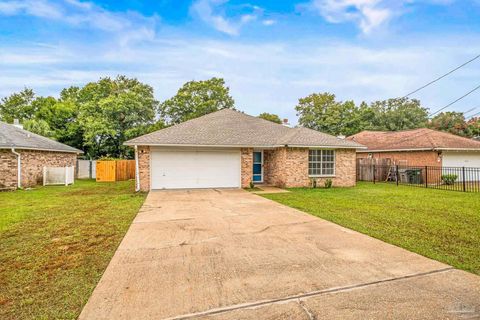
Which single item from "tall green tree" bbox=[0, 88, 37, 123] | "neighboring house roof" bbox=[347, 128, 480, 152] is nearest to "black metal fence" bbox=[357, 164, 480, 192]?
"neighboring house roof" bbox=[347, 128, 480, 152]

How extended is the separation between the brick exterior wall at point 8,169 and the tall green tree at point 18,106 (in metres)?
22.0

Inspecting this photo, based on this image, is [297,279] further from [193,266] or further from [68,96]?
[68,96]

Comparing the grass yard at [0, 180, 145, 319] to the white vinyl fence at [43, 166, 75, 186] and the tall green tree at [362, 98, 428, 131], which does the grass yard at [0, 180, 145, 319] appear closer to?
the white vinyl fence at [43, 166, 75, 186]

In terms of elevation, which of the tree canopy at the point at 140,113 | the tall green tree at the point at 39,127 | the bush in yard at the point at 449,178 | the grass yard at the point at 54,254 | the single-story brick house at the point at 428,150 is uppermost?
the tree canopy at the point at 140,113

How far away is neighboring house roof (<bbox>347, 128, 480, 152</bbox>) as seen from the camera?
58.4 ft

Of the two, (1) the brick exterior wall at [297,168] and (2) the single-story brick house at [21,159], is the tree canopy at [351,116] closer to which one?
(1) the brick exterior wall at [297,168]

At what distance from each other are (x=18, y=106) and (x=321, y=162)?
37425 millimetres

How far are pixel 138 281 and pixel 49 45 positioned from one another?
1615 cm

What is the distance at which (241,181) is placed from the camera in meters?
14.9

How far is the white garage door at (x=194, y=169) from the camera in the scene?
13.8 meters

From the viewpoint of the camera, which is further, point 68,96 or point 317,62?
point 68,96

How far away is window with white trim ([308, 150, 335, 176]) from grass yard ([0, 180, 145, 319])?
958 cm

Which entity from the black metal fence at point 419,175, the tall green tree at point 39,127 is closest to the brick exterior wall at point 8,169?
the tall green tree at point 39,127

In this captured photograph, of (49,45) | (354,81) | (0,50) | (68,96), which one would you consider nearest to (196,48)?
(49,45)
